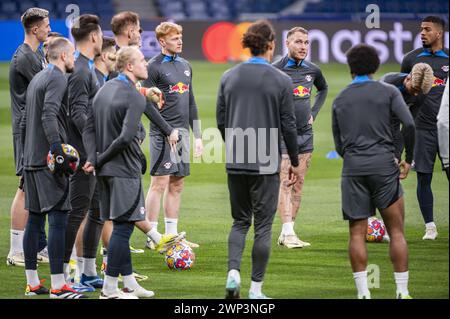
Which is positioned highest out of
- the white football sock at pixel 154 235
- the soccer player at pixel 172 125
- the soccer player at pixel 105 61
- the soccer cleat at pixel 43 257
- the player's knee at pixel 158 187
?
the soccer player at pixel 105 61

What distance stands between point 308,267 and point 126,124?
266 cm

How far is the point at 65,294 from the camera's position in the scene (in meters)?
8.08

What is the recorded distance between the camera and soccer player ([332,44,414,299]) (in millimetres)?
7695

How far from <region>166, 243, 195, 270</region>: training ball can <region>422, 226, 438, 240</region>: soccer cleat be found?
288 cm

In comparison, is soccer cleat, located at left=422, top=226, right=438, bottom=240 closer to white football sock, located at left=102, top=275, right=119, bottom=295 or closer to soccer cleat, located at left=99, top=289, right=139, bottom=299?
soccer cleat, located at left=99, top=289, right=139, bottom=299

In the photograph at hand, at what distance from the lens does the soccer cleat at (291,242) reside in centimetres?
1059

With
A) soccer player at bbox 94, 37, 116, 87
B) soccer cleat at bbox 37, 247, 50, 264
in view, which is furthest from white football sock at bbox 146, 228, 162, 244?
soccer player at bbox 94, 37, 116, 87

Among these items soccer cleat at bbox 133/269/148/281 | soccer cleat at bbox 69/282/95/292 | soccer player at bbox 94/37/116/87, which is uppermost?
soccer player at bbox 94/37/116/87

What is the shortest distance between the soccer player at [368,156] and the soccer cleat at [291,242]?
2.76 m

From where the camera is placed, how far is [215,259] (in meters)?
9.99

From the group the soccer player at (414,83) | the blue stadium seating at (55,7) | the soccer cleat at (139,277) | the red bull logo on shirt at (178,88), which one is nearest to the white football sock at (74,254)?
the soccer cleat at (139,277)

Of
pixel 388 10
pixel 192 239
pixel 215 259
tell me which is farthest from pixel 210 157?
pixel 388 10

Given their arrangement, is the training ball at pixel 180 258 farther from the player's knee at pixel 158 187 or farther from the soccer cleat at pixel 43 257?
the player's knee at pixel 158 187

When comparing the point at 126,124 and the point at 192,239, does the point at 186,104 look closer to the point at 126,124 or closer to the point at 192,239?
the point at 192,239
